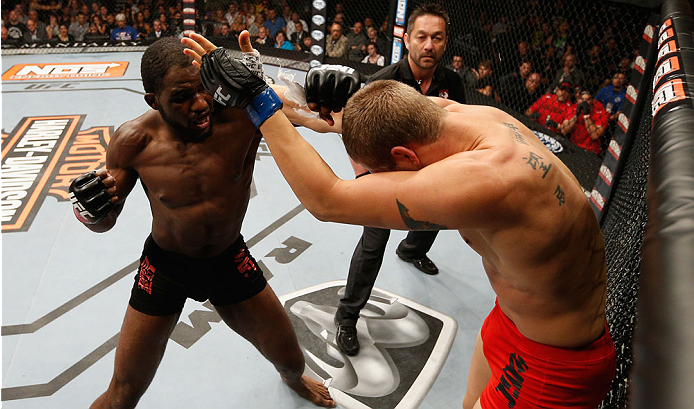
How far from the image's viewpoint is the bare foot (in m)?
2.42

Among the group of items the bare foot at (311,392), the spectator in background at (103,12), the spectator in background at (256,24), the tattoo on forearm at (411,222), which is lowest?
the bare foot at (311,392)

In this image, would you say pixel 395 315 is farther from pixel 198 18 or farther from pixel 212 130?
pixel 198 18

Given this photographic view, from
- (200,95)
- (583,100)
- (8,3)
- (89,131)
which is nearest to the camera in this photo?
(200,95)

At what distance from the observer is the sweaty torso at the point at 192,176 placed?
6.17 ft

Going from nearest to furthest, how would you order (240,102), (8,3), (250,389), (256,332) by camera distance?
(240,102), (256,332), (250,389), (8,3)

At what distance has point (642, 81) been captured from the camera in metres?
3.25

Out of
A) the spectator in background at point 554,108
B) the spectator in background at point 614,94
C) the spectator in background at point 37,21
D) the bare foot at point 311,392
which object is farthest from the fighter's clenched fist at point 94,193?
the spectator in background at point 37,21

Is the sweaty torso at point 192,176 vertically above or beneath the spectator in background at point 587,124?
above

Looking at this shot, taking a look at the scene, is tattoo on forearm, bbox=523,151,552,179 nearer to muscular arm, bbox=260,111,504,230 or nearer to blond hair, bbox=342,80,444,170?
muscular arm, bbox=260,111,504,230

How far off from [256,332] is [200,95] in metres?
0.97

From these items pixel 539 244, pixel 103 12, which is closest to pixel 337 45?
pixel 103 12

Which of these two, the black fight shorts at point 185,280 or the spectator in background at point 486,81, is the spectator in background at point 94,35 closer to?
the spectator in background at point 486,81

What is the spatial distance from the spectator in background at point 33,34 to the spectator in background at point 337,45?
4.79 meters

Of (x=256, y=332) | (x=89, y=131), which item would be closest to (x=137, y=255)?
(x=256, y=332)
